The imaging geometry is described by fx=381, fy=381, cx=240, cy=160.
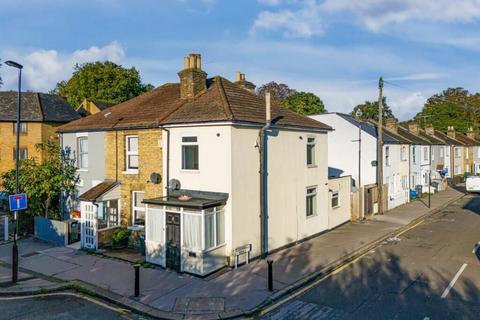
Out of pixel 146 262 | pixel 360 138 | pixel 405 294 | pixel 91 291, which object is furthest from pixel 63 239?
pixel 360 138

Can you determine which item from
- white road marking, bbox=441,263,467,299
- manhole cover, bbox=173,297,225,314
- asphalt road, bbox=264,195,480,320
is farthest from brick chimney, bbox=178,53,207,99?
white road marking, bbox=441,263,467,299

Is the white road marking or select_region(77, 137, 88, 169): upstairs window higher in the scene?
select_region(77, 137, 88, 169): upstairs window

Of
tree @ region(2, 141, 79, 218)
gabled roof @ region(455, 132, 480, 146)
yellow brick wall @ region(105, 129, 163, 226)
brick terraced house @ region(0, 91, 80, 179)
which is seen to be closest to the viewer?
yellow brick wall @ region(105, 129, 163, 226)

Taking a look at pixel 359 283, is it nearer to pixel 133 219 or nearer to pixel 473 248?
pixel 473 248

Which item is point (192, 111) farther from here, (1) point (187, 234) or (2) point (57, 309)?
(2) point (57, 309)

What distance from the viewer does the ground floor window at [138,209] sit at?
56.6 feet

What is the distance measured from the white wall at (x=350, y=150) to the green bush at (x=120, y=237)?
1810 centimetres

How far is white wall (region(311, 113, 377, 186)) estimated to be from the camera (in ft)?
92.7

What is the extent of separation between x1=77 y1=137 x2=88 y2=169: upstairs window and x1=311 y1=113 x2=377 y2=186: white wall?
18.2 m

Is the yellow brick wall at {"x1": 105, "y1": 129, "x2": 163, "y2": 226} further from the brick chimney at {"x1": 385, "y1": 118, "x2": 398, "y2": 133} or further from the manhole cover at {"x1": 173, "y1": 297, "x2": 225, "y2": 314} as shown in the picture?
the brick chimney at {"x1": 385, "y1": 118, "x2": 398, "y2": 133}

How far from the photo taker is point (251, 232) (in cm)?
1482

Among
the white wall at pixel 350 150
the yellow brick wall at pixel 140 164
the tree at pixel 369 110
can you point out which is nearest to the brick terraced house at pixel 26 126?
the yellow brick wall at pixel 140 164

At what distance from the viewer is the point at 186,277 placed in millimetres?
13086

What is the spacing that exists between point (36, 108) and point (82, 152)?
20.4m
